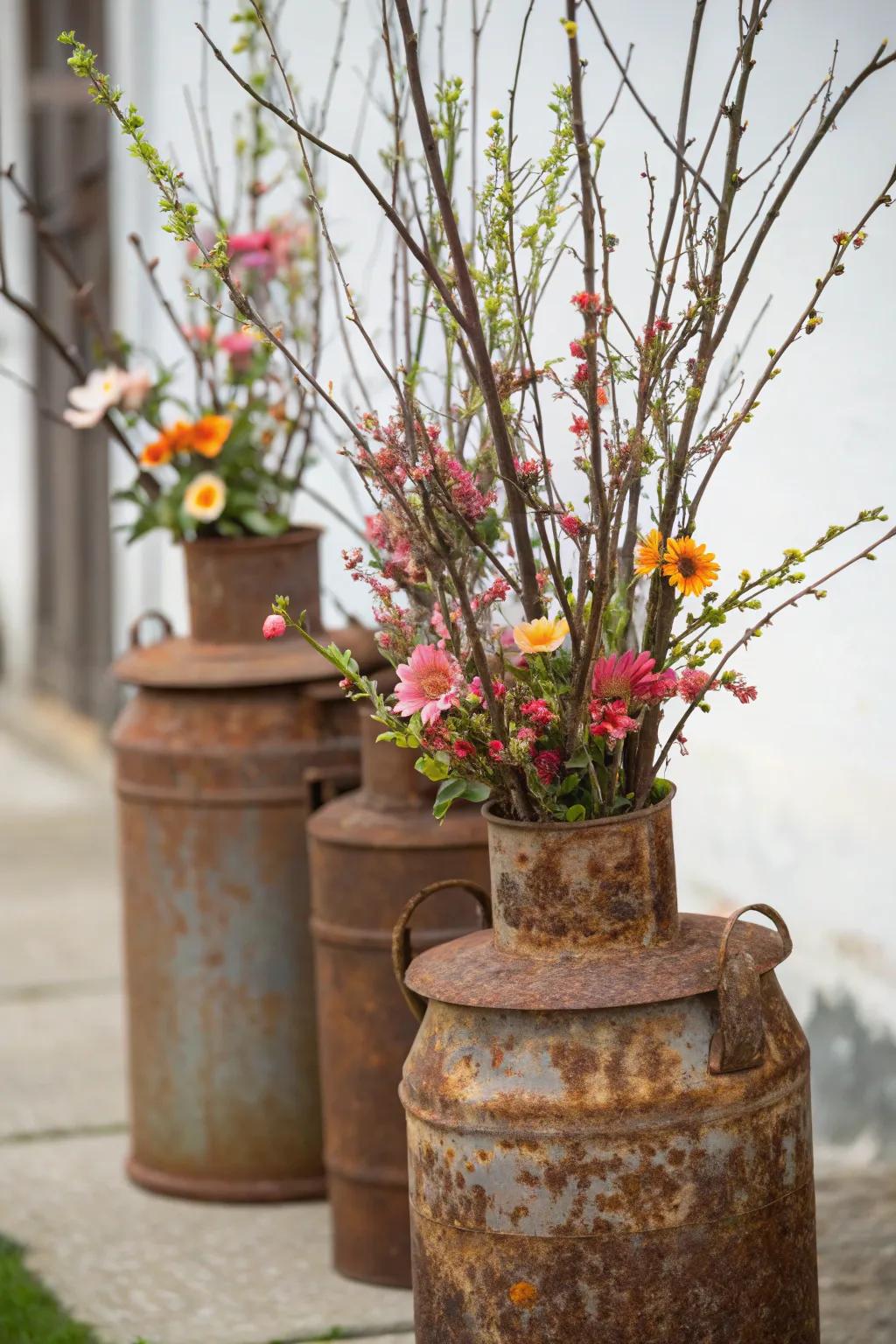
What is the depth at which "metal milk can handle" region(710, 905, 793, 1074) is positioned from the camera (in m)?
2.04

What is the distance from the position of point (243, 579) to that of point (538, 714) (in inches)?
52.4

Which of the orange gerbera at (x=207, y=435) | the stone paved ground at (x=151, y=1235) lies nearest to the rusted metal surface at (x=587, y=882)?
the stone paved ground at (x=151, y=1235)

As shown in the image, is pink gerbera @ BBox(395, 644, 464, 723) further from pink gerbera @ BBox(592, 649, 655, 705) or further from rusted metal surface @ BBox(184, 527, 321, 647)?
rusted metal surface @ BBox(184, 527, 321, 647)

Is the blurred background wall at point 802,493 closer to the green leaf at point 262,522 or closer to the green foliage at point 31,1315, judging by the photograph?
the green leaf at point 262,522

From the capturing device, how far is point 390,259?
4031mm

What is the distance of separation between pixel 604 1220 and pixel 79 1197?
1700 millimetres

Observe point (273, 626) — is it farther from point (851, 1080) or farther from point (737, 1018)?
point (851, 1080)

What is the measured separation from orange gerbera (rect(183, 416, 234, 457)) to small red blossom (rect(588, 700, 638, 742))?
4.62 ft

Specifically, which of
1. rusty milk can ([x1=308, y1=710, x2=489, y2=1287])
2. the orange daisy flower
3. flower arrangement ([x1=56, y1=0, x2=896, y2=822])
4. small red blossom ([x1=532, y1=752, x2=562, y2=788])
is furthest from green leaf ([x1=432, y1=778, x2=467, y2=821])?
the orange daisy flower

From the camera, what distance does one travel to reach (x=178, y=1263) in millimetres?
3119

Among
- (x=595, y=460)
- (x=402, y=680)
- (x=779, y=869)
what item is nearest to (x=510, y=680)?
(x=402, y=680)

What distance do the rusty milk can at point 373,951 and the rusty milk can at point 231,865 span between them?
0.28 meters

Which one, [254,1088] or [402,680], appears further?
[254,1088]

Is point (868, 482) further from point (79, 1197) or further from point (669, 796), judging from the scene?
point (79, 1197)
